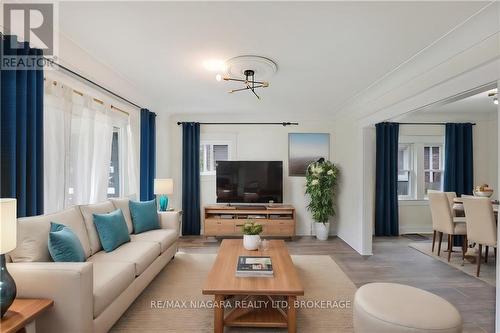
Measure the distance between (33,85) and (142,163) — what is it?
2.46 meters

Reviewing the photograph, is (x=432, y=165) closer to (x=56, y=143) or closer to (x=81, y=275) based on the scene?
(x=81, y=275)

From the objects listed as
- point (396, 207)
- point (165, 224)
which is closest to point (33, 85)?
point (165, 224)

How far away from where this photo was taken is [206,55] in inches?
104

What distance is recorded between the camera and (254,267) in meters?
2.31

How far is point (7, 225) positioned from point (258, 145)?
14.4ft

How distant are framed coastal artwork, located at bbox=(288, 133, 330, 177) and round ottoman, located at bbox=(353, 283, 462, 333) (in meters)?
3.66

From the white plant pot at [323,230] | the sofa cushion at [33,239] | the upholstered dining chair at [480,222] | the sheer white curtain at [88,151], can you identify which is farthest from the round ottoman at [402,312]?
the white plant pot at [323,230]

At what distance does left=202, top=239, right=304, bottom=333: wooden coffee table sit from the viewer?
196 cm

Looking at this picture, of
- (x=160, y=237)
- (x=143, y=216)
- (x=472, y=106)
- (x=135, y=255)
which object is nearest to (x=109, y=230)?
(x=135, y=255)

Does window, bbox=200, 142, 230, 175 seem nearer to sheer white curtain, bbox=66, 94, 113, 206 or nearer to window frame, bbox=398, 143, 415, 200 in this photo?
sheer white curtain, bbox=66, 94, 113, 206

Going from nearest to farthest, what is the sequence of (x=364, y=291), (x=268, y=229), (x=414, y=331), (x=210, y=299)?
(x=414, y=331) → (x=364, y=291) → (x=210, y=299) → (x=268, y=229)

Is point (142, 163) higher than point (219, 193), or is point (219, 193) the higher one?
point (142, 163)

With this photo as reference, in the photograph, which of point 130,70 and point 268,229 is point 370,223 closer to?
point 268,229

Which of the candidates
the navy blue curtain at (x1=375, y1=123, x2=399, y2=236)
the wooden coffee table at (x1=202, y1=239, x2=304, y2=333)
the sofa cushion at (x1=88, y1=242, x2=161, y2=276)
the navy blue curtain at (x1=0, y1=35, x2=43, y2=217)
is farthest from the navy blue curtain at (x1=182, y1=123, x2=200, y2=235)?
the navy blue curtain at (x1=375, y1=123, x2=399, y2=236)
